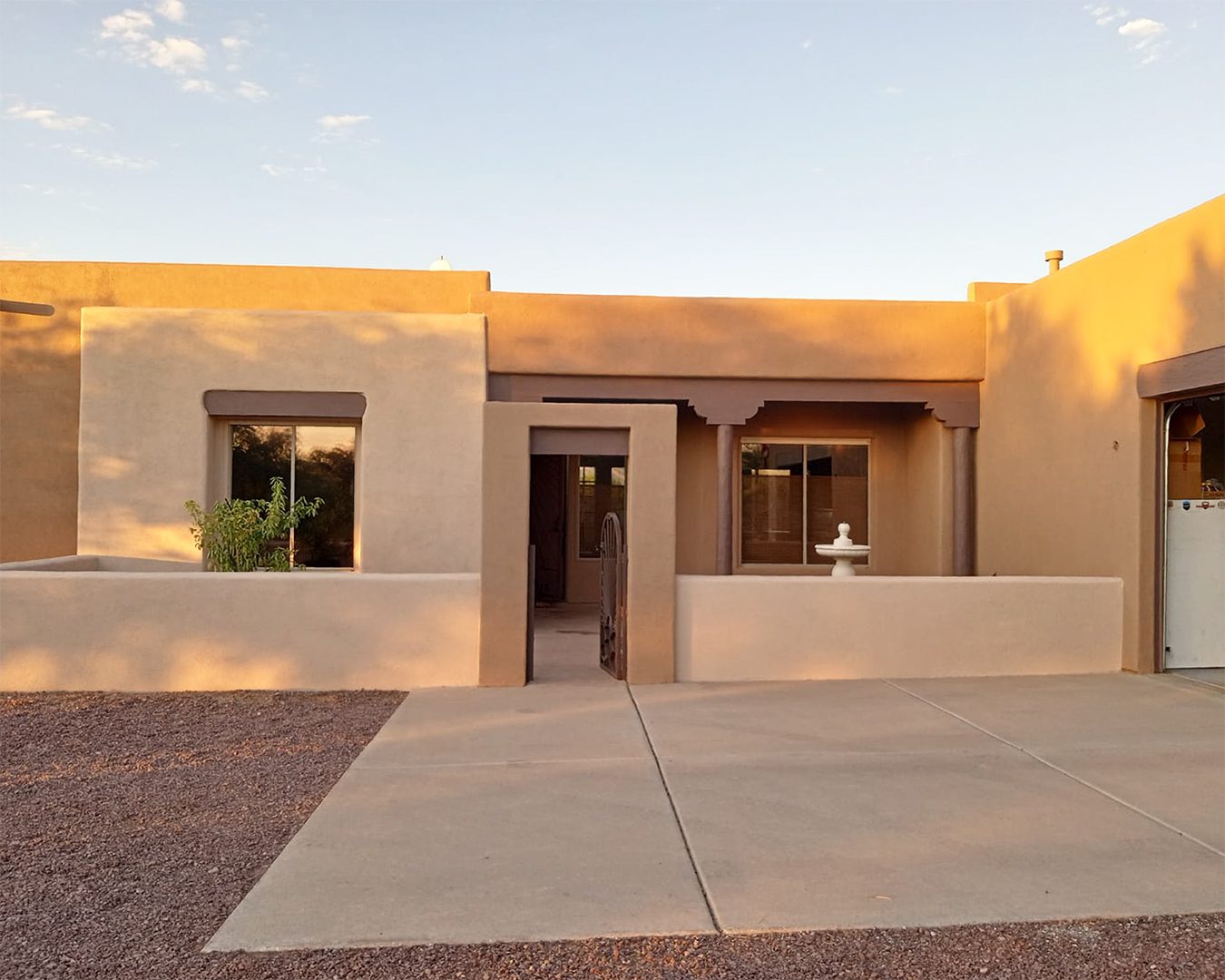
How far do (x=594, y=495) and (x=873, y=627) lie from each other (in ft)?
24.1

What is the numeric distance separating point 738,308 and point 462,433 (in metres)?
3.84

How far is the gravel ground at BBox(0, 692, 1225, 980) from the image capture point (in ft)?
10.9

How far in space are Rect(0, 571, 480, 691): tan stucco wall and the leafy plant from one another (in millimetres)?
2375

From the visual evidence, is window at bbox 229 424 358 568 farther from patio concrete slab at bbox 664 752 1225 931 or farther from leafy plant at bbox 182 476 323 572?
patio concrete slab at bbox 664 752 1225 931

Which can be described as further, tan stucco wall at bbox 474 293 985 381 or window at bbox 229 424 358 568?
tan stucco wall at bbox 474 293 985 381

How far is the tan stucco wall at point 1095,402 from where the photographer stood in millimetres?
8812

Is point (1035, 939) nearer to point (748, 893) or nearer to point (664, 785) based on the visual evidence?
point (748, 893)

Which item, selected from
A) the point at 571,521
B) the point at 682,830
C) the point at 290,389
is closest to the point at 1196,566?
the point at 682,830

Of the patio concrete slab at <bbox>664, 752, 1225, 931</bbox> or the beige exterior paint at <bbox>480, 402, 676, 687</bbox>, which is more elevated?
the beige exterior paint at <bbox>480, 402, 676, 687</bbox>

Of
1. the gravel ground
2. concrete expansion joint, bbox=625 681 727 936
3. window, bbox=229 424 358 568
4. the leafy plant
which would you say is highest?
window, bbox=229 424 358 568

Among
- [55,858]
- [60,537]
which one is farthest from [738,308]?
[55,858]

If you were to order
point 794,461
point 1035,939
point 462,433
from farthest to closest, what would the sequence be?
point 794,461
point 462,433
point 1035,939

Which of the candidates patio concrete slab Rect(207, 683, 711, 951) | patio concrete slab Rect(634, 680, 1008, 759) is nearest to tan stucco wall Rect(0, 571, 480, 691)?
patio concrete slab Rect(207, 683, 711, 951)

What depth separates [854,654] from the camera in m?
8.78
